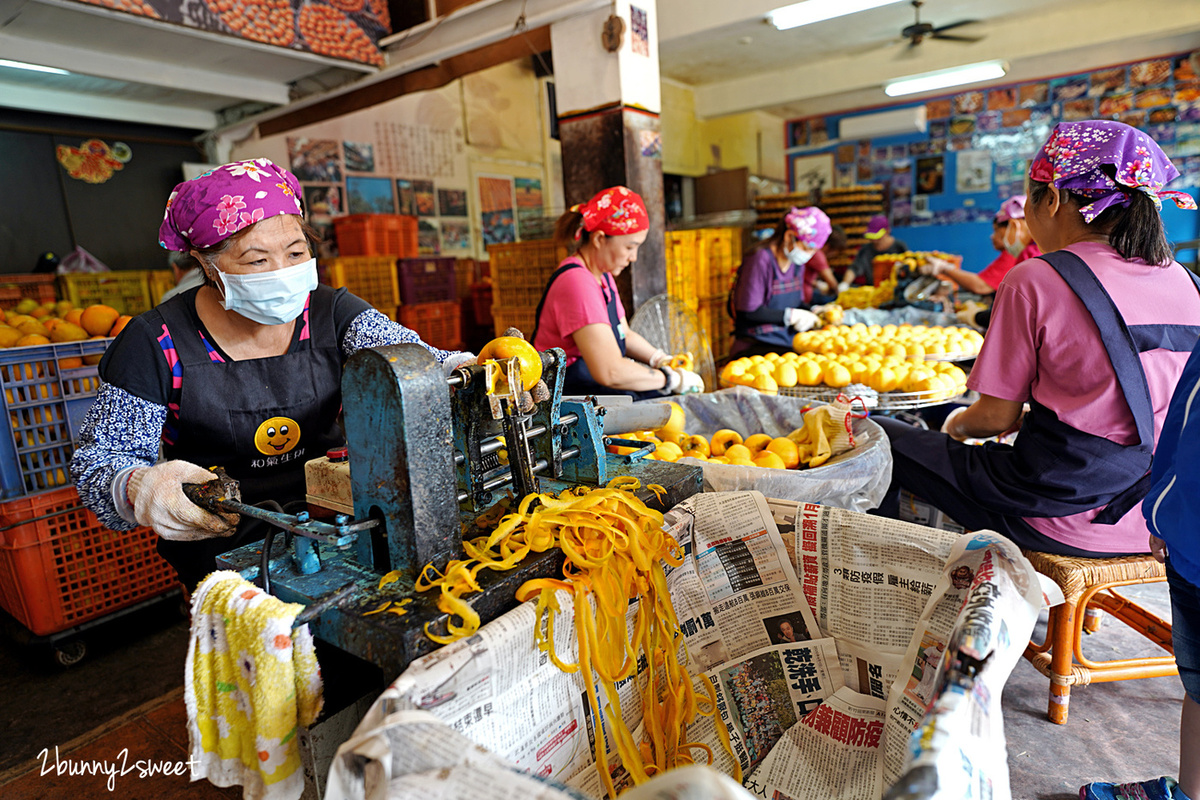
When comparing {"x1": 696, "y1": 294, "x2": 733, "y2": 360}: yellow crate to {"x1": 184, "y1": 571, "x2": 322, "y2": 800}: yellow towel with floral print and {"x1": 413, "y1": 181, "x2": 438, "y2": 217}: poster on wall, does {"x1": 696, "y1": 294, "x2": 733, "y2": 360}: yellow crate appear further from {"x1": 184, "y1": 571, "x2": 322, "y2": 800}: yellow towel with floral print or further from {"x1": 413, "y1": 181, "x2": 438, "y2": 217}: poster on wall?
{"x1": 184, "y1": 571, "x2": 322, "y2": 800}: yellow towel with floral print

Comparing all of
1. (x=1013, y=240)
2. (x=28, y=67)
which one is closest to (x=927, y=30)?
(x=1013, y=240)

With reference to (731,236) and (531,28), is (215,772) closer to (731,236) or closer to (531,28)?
(531,28)

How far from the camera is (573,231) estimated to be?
340 cm

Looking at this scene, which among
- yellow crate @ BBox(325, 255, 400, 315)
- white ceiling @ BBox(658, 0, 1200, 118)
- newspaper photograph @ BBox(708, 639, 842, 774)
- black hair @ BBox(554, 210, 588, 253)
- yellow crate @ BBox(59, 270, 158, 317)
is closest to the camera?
newspaper photograph @ BBox(708, 639, 842, 774)

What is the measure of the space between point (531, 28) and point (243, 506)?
191 inches

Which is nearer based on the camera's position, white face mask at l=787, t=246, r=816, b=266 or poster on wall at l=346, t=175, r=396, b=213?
white face mask at l=787, t=246, r=816, b=266

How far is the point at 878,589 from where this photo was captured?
1502mm

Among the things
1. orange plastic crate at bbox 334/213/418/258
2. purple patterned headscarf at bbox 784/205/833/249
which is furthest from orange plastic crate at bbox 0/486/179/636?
purple patterned headscarf at bbox 784/205/833/249

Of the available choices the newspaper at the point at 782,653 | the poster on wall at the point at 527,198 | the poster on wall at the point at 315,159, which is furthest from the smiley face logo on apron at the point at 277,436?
the poster on wall at the point at 527,198

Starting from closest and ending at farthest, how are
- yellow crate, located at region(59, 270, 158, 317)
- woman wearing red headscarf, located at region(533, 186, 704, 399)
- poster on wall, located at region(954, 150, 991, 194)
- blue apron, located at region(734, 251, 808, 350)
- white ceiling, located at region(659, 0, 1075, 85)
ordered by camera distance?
woman wearing red headscarf, located at region(533, 186, 704, 399), blue apron, located at region(734, 251, 808, 350), yellow crate, located at region(59, 270, 158, 317), white ceiling, located at region(659, 0, 1075, 85), poster on wall, located at region(954, 150, 991, 194)

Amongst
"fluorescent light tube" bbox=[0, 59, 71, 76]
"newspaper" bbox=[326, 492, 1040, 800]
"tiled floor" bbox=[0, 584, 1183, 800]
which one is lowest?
"tiled floor" bbox=[0, 584, 1183, 800]

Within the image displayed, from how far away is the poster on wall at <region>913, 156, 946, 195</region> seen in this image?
11.3m

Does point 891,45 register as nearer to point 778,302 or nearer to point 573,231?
point 778,302

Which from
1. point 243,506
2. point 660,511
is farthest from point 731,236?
point 243,506
